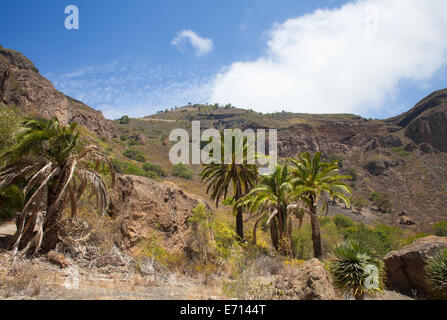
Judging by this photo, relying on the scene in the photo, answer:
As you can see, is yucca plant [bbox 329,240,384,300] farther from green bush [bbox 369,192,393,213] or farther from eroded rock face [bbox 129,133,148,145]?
eroded rock face [bbox 129,133,148,145]

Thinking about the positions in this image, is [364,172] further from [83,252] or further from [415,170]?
[83,252]

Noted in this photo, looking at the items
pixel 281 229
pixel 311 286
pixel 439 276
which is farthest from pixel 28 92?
pixel 439 276

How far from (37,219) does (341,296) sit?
12.2 metres

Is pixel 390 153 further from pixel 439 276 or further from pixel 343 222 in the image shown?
pixel 439 276

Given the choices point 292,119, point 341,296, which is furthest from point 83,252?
point 292,119

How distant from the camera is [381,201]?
2795 inches

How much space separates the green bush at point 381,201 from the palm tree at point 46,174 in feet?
253

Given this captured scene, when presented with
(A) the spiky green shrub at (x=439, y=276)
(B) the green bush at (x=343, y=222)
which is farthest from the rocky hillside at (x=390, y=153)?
(A) the spiky green shrub at (x=439, y=276)

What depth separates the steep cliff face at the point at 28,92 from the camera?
158 feet

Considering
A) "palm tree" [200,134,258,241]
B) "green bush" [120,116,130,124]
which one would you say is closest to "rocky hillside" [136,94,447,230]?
"green bush" [120,116,130,124]

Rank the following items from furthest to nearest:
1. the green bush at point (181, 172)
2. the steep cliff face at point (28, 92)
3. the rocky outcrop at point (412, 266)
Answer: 1. the green bush at point (181, 172)
2. the steep cliff face at point (28, 92)
3. the rocky outcrop at point (412, 266)

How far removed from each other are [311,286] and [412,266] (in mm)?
10999

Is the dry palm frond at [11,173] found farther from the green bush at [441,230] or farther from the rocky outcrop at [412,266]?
the green bush at [441,230]

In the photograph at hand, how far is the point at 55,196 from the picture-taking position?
9688 mm
